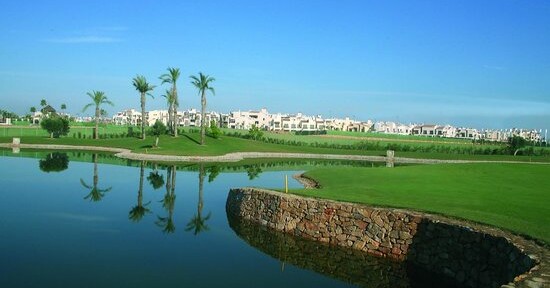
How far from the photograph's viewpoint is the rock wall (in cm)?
1079

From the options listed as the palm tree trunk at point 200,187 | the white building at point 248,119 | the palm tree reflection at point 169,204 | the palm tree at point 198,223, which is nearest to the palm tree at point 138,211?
the palm tree reflection at point 169,204

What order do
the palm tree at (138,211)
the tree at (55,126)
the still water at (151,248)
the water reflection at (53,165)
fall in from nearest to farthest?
the still water at (151,248) → the palm tree at (138,211) → the water reflection at (53,165) → the tree at (55,126)

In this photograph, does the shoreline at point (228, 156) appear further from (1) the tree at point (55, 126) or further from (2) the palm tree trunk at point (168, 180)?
(2) the palm tree trunk at point (168, 180)

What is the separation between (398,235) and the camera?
1349 centimetres

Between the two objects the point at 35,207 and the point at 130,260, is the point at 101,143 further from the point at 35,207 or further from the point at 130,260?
the point at 130,260

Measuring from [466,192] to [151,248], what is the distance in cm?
1207

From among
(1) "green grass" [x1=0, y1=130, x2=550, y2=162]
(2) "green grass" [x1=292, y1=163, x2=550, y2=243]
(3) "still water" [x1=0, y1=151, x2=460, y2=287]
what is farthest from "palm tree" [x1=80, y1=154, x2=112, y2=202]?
(1) "green grass" [x1=0, y1=130, x2=550, y2=162]

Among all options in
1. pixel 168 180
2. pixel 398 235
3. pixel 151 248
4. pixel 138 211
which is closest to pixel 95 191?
pixel 138 211

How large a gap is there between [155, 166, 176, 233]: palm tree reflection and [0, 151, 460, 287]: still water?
0.11 ft

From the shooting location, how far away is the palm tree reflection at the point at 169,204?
16.0 m

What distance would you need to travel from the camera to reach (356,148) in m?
74.1

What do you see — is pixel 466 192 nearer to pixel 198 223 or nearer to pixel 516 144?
pixel 198 223

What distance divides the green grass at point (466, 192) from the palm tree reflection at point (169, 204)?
478 centimetres

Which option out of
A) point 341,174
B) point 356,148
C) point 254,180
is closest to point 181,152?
point 254,180
